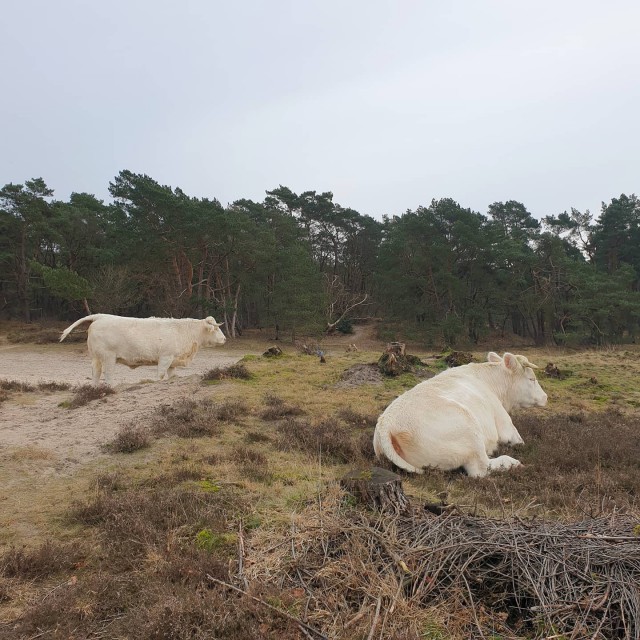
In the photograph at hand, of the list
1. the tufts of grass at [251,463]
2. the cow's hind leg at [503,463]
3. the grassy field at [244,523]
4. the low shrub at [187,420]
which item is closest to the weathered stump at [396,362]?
the grassy field at [244,523]

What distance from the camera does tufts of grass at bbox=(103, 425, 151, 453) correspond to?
6641 mm

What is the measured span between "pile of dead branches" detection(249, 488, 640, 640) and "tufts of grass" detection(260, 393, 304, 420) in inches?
212

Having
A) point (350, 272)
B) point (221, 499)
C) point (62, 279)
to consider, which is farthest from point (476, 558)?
point (350, 272)

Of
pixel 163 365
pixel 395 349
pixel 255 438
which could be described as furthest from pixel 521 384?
pixel 163 365

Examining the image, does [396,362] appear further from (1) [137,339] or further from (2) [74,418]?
(2) [74,418]

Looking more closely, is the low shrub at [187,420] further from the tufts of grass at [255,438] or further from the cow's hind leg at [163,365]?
the cow's hind leg at [163,365]

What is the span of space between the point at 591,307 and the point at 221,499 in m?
39.6

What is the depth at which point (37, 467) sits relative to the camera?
235 inches

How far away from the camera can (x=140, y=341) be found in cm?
1274

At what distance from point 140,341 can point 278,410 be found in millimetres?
5625

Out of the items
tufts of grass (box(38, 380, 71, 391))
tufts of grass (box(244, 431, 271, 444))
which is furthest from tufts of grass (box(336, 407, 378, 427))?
tufts of grass (box(38, 380, 71, 391))

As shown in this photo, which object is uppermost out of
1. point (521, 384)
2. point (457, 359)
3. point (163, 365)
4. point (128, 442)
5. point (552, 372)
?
point (521, 384)

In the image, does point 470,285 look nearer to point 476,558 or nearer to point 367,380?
point 367,380

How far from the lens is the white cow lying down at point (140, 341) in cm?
1244
